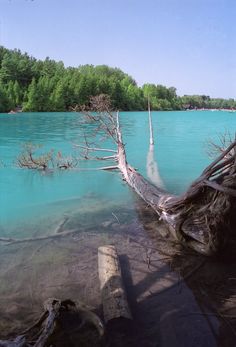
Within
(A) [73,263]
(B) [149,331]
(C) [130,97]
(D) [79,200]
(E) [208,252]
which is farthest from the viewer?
(C) [130,97]

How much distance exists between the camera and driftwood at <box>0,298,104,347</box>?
3932 mm

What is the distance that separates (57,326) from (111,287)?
1.14 m

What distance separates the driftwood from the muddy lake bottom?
0.30 meters

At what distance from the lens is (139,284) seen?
5.96 metres

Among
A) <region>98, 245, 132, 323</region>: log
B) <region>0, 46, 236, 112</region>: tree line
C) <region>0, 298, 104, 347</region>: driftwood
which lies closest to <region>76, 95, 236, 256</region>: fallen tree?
<region>98, 245, 132, 323</region>: log

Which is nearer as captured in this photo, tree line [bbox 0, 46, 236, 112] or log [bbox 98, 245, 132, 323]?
log [bbox 98, 245, 132, 323]

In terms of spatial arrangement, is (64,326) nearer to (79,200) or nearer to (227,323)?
(227,323)

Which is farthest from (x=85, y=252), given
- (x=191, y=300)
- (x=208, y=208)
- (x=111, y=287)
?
(x=208, y=208)

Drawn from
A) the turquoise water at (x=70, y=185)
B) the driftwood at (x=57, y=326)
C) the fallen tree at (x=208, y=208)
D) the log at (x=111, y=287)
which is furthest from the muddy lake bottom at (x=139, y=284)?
the turquoise water at (x=70, y=185)

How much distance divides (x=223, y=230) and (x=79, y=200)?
7282 millimetres

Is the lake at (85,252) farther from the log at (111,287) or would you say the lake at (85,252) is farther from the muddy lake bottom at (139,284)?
the log at (111,287)

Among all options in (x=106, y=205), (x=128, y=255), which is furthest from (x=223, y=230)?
(x=106, y=205)

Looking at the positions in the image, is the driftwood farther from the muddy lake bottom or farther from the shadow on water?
the shadow on water

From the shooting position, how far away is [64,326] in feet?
→ 15.6
